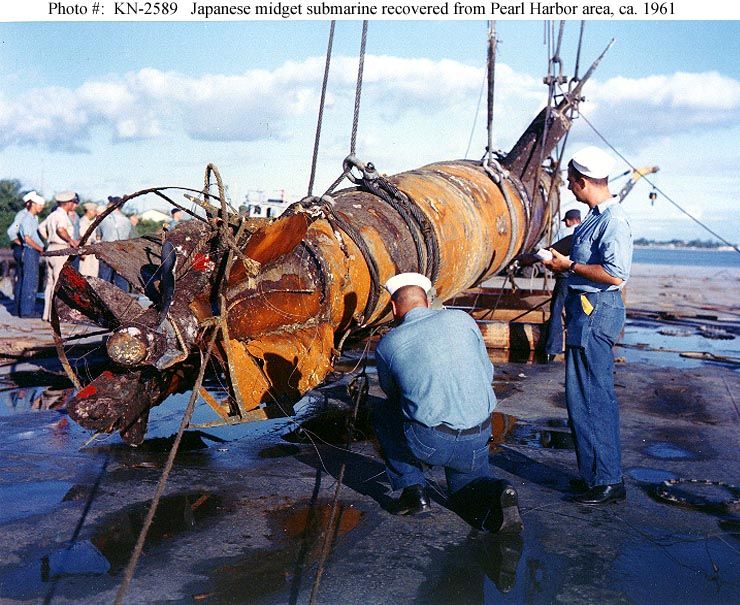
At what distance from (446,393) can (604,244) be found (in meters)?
1.31

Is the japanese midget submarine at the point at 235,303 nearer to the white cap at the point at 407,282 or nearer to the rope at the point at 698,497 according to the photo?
the white cap at the point at 407,282

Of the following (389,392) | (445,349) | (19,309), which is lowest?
(19,309)

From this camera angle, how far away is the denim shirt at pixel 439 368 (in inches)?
148

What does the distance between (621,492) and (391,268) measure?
205 cm

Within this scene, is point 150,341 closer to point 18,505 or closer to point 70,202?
point 18,505

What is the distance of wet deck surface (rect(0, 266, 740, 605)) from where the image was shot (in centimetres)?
325

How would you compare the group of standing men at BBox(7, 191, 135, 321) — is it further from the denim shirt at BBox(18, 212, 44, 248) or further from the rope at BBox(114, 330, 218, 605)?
the rope at BBox(114, 330, 218, 605)

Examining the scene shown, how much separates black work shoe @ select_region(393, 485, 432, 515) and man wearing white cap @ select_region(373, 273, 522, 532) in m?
0.15

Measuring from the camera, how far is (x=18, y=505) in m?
4.02

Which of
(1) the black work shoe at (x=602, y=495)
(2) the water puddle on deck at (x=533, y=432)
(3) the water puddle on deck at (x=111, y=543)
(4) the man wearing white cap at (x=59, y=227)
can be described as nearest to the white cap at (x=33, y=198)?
(4) the man wearing white cap at (x=59, y=227)

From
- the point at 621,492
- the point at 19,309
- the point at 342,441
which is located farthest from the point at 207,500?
the point at 19,309

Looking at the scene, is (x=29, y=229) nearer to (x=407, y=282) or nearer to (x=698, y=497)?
(x=407, y=282)

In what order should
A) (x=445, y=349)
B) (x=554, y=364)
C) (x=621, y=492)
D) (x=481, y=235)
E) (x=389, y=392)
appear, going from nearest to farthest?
1. (x=445, y=349)
2. (x=389, y=392)
3. (x=621, y=492)
4. (x=481, y=235)
5. (x=554, y=364)

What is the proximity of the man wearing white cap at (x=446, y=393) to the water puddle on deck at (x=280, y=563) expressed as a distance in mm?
565
